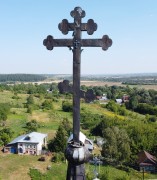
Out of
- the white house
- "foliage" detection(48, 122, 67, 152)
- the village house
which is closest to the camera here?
the village house

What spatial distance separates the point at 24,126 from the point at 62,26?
51.2m

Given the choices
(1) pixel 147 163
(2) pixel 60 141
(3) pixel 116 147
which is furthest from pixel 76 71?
(2) pixel 60 141

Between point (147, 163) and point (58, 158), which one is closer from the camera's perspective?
point (58, 158)

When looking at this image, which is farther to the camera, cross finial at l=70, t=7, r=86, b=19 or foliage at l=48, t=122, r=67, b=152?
foliage at l=48, t=122, r=67, b=152

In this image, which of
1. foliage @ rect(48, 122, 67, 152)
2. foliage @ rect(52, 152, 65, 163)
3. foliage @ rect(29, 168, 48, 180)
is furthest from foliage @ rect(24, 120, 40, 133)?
Result: foliage @ rect(29, 168, 48, 180)

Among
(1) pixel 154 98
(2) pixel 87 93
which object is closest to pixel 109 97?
(1) pixel 154 98

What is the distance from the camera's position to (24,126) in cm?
5375

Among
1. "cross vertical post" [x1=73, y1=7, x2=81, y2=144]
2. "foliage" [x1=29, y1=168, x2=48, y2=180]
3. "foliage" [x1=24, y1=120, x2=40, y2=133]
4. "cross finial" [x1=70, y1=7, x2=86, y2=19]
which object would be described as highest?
"cross finial" [x1=70, y1=7, x2=86, y2=19]

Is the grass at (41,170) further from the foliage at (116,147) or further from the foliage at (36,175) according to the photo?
the foliage at (116,147)

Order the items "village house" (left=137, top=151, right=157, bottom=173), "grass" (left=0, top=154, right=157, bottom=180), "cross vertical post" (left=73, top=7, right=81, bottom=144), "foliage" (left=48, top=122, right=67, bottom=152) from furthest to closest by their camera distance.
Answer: "foliage" (left=48, top=122, right=67, bottom=152) → "village house" (left=137, top=151, right=157, bottom=173) → "grass" (left=0, top=154, right=157, bottom=180) → "cross vertical post" (left=73, top=7, right=81, bottom=144)

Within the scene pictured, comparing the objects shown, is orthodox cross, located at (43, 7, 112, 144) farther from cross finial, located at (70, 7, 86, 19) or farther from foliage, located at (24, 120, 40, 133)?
foliage, located at (24, 120, 40, 133)

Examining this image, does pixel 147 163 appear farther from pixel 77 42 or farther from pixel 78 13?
pixel 78 13

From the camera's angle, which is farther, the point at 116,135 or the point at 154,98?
the point at 154,98

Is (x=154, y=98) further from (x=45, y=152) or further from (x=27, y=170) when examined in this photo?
(x=27, y=170)
